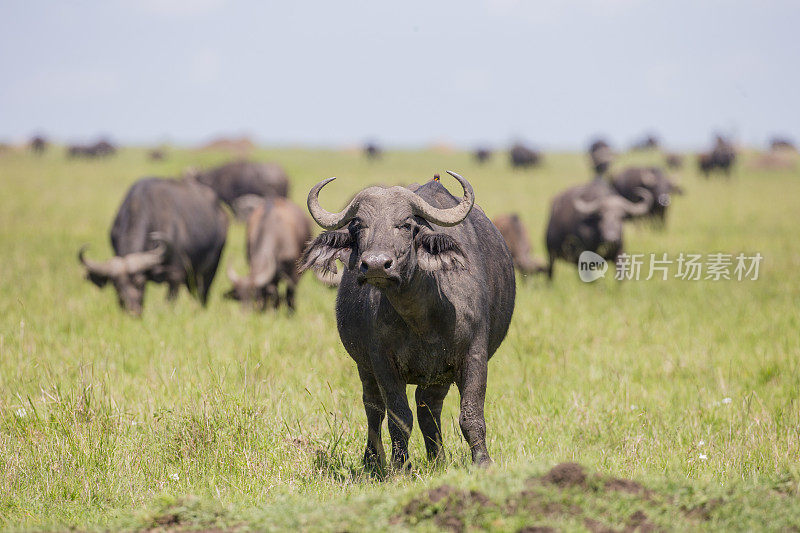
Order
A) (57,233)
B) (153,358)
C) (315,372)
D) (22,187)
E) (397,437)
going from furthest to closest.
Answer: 1. (22,187)
2. (57,233)
3. (153,358)
4. (315,372)
5. (397,437)

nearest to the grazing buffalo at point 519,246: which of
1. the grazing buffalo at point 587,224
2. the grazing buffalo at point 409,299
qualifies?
the grazing buffalo at point 587,224

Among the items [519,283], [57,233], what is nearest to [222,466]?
[519,283]

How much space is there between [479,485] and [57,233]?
17897mm

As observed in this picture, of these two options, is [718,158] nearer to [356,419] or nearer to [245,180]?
[245,180]

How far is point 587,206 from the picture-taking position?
47.6ft

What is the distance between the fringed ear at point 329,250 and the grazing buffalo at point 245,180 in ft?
80.2

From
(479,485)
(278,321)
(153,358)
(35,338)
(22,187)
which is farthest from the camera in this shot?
(22,187)

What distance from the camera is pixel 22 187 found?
32375 mm

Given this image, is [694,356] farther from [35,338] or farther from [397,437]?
[35,338]

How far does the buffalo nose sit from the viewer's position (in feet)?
13.3

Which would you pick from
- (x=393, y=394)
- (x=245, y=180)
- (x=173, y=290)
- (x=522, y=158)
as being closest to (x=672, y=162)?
(x=522, y=158)

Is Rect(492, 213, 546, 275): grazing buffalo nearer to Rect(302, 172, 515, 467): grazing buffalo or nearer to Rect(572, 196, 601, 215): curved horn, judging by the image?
Rect(572, 196, 601, 215): curved horn

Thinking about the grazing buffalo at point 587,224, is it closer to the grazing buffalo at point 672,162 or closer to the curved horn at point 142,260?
the curved horn at point 142,260

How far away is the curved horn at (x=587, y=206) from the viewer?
14.4 meters
